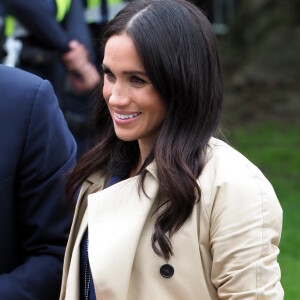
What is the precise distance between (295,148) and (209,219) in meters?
6.39

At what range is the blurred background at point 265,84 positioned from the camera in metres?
8.33

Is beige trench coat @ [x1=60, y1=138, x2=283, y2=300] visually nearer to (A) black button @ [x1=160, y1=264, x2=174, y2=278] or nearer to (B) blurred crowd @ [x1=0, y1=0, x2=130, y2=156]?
(A) black button @ [x1=160, y1=264, x2=174, y2=278]

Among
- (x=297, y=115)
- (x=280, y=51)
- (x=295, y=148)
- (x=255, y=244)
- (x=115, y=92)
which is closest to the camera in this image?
(x=255, y=244)

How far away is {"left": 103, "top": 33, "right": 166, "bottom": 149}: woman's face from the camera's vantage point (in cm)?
224

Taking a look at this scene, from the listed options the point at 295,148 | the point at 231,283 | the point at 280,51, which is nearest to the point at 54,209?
the point at 231,283

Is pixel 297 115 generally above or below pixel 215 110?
below

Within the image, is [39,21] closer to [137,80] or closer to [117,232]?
[137,80]

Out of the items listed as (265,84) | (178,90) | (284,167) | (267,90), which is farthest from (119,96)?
(265,84)

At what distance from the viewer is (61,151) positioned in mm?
2375

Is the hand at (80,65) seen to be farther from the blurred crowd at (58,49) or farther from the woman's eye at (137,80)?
the woman's eye at (137,80)

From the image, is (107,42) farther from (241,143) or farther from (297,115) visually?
(297,115)

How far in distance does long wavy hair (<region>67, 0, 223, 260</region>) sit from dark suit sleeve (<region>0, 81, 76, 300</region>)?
23cm

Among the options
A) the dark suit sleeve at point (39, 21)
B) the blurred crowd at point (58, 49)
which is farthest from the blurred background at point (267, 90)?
the dark suit sleeve at point (39, 21)

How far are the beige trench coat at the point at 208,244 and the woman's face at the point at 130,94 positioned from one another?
0.11m
